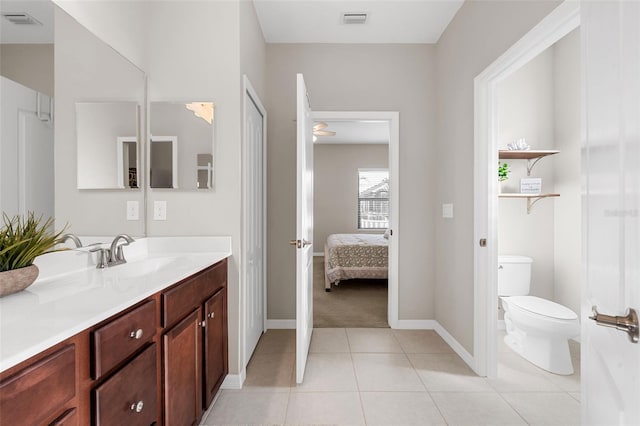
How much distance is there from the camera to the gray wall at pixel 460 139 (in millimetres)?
2090

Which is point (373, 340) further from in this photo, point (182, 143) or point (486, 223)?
point (182, 143)

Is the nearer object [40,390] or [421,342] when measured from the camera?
[40,390]

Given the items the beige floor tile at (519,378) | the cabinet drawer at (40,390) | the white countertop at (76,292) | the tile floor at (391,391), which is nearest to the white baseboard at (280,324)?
the tile floor at (391,391)

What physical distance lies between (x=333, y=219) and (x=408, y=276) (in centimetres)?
451

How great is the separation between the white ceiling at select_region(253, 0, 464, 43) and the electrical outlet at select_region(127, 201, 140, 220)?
1.83 metres

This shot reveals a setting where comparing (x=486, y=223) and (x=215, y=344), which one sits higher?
(x=486, y=223)

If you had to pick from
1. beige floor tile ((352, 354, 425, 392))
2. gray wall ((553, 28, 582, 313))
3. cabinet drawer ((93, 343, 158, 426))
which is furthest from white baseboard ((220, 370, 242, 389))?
gray wall ((553, 28, 582, 313))

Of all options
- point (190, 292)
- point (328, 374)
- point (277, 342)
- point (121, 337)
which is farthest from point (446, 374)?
point (121, 337)

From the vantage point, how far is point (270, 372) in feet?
7.28

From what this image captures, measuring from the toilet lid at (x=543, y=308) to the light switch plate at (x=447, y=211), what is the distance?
81 cm

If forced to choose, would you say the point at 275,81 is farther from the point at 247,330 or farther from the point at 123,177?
the point at 247,330

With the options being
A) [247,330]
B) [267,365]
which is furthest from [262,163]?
[267,365]

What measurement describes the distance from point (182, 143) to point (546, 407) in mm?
2743

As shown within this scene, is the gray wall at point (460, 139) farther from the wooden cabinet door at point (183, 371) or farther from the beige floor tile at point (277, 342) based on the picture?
the wooden cabinet door at point (183, 371)
